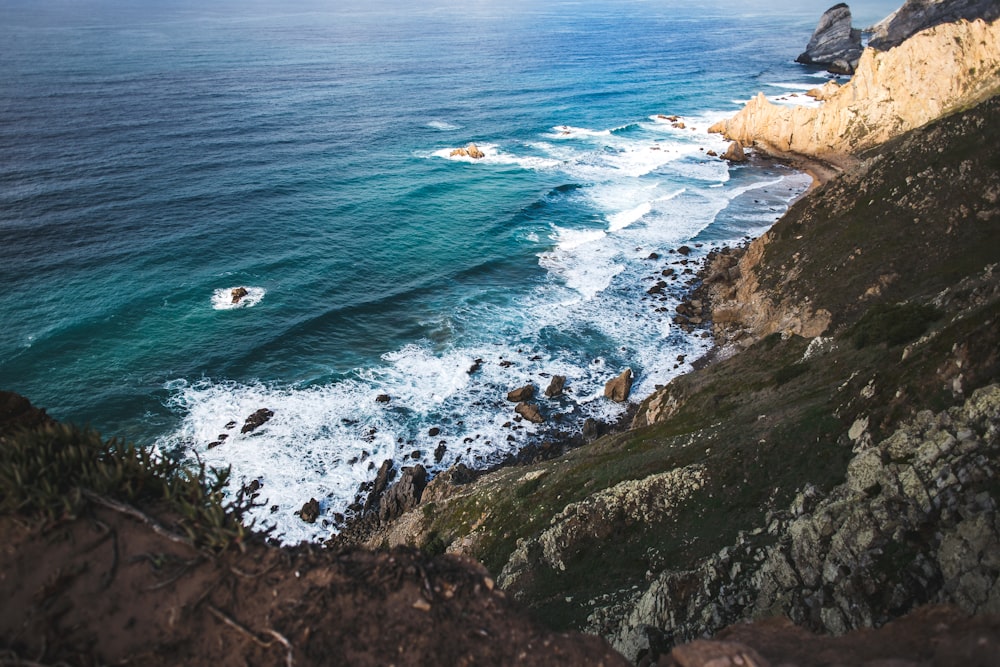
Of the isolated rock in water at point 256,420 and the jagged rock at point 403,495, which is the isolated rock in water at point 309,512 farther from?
the isolated rock in water at point 256,420

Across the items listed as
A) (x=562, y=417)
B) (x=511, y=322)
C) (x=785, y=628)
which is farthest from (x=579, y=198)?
(x=785, y=628)

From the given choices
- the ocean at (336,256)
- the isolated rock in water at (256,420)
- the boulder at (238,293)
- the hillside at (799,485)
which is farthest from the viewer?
the boulder at (238,293)

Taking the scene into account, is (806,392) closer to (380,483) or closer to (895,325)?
(895,325)

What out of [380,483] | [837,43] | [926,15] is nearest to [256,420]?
[380,483]

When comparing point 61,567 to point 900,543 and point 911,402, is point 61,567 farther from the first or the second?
point 911,402

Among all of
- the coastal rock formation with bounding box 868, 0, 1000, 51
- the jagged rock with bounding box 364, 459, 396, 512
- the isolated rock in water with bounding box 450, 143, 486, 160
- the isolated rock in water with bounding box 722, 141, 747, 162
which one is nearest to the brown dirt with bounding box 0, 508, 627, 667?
the jagged rock with bounding box 364, 459, 396, 512

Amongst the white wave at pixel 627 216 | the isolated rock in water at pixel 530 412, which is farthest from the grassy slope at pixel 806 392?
the white wave at pixel 627 216
